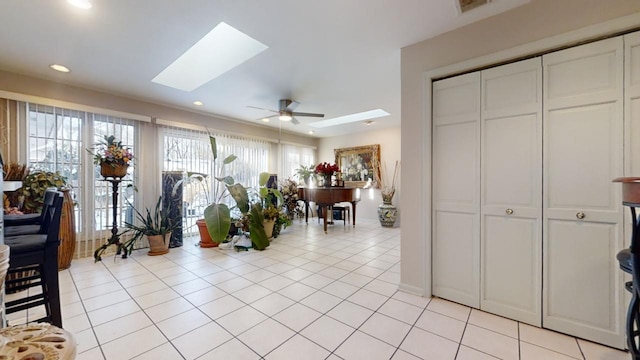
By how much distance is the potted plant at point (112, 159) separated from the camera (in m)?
3.36

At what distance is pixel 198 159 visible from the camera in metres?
4.84

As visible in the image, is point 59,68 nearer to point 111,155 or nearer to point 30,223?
point 111,155

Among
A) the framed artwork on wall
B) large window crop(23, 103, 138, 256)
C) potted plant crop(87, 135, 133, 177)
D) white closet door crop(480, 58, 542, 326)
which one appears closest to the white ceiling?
large window crop(23, 103, 138, 256)

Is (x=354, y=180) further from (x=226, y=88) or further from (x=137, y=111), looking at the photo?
(x=137, y=111)

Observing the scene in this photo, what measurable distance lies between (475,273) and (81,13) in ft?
13.1

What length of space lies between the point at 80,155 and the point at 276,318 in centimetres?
379

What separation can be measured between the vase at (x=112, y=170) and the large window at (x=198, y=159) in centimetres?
91

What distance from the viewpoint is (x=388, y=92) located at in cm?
376

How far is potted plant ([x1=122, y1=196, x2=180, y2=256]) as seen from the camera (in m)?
3.66

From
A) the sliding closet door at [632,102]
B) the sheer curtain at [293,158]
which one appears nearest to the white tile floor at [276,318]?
the sliding closet door at [632,102]

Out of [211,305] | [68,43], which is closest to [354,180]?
[211,305]

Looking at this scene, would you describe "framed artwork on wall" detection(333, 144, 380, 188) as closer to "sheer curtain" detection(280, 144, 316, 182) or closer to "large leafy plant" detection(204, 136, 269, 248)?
"sheer curtain" detection(280, 144, 316, 182)

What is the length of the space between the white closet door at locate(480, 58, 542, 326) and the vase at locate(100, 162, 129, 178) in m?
4.47

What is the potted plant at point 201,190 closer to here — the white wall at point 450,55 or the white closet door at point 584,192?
the white wall at point 450,55
